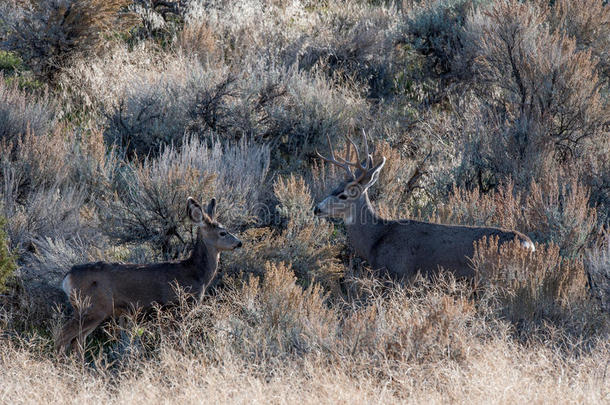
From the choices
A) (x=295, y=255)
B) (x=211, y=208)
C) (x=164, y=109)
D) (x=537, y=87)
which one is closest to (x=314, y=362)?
(x=295, y=255)

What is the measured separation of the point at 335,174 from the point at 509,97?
150 inches

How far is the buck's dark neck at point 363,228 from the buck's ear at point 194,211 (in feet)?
6.42

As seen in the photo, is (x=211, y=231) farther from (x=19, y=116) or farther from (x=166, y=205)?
(x=19, y=116)

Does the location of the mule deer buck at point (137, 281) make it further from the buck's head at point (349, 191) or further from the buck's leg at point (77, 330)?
the buck's head at point (349, 191)

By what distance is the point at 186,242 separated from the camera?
8.55 meters

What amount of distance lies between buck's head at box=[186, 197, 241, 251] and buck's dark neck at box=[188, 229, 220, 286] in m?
0.06

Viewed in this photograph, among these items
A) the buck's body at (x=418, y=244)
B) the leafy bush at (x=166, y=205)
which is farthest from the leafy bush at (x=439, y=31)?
the leafy bush at (x=166, y=205)

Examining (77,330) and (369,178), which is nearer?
(77,330)

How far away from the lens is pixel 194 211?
24.9ft

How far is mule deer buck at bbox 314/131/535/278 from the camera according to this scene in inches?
309

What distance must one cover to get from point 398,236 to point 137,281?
2.95m

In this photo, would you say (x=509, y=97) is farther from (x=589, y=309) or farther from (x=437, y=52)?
(x=589, y=309)

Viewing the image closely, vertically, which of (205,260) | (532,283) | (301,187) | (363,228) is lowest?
(205,260)

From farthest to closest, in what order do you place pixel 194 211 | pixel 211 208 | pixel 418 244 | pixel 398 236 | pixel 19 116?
1. pixel 19 116
2. pixel 398 236
3. pixel 418 244
4. pixel 211 208
5. pixel 194 211
